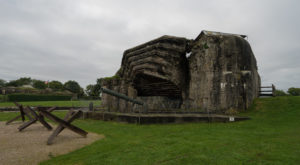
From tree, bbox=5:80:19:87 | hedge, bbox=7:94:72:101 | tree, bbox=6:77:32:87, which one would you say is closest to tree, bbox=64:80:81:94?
tree, bbox=6:77:32:87

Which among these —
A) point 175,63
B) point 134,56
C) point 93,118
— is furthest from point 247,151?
point 134,56

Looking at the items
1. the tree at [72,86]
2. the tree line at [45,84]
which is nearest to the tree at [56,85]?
the tree line at [45,84]

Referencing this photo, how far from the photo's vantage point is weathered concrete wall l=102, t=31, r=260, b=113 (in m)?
9.67

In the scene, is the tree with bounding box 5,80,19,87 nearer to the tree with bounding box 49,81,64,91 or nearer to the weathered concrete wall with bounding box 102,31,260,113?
the tree with bounding box 49,81,64,91

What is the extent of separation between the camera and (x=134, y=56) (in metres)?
12.2

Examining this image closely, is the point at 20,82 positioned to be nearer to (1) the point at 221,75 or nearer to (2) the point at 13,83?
(2) the point at 13,83

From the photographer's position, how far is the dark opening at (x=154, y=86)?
37.7 feet

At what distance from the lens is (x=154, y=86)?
12367 millimetres

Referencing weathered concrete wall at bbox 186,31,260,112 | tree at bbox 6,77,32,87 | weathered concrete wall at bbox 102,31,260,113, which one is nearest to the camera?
weathered concrete wall at bbox 186,31,260,112

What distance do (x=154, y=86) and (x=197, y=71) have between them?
3268 mm

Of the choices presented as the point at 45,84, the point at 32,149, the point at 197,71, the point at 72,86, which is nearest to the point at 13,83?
the point at 45,84

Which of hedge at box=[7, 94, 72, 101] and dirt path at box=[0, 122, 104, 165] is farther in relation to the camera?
hedge at box=[7, 94, 72, 101]

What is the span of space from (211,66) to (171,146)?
23.5 feet

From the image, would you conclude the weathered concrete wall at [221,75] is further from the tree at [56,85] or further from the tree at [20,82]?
the tree at [20,82]
